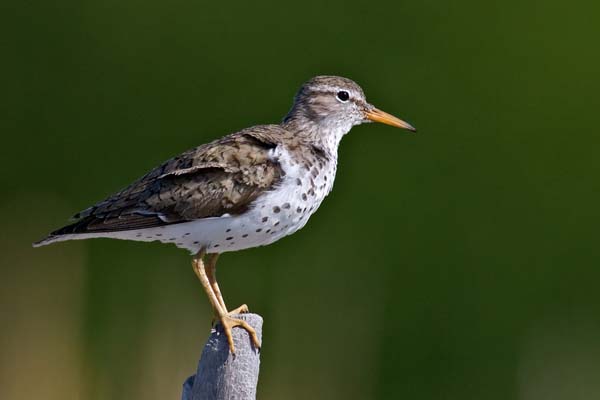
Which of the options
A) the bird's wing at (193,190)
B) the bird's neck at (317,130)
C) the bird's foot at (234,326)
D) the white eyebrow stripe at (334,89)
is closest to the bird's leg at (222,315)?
the bird's foot at (234,326)

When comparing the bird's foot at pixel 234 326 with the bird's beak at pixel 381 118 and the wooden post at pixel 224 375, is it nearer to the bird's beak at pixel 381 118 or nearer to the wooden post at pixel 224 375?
the wooden post at pixel 224 375

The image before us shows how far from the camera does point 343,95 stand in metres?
7.02

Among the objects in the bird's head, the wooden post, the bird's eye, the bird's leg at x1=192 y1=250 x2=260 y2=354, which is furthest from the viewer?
the bird's eye

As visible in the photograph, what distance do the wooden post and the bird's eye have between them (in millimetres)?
2126

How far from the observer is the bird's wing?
604 cm

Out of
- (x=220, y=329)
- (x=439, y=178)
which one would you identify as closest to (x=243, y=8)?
(x=439, y=178)

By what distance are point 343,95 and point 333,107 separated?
0.10 metres

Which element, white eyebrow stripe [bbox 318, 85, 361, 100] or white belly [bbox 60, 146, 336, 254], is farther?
white eyebrow stripe [bbox 318, 85, 361, 100]

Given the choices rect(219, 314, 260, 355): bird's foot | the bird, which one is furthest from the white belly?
rect(219, 314, 260, 355): bird's foot

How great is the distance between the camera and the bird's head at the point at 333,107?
22.6 ft

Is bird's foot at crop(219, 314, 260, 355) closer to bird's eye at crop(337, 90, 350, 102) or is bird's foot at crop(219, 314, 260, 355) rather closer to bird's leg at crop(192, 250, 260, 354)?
bird's leg at crop(192, 250, 260, 354)

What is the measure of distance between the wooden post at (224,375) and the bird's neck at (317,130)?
5.75 ft

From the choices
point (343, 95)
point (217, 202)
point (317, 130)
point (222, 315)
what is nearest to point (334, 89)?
point (343, 95)

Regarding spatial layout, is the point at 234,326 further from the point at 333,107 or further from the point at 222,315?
the point at 333,107
